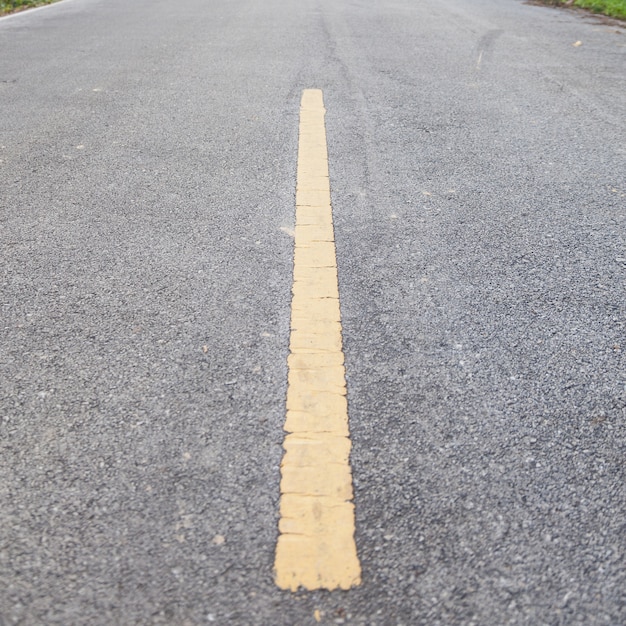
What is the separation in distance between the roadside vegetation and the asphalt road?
6.86 m

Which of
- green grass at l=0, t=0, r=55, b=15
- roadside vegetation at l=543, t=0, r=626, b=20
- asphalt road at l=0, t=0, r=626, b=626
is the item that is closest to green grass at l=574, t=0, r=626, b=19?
Answer: roadside vegetation at l=543, t=0, r=626, b=20

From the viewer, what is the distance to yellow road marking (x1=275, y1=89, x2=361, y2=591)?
1387mm

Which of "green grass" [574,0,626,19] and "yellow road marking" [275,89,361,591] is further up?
"yellow road marking" [275,89,361,591]

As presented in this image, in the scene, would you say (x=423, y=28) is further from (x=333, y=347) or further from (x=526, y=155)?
(x=333, y=347)

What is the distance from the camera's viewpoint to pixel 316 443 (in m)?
1.70

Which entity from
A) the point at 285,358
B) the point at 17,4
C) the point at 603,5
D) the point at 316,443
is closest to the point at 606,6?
the point at 603,5

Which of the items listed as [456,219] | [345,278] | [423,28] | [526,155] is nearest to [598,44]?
[423,28]

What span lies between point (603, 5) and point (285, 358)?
36.9ft

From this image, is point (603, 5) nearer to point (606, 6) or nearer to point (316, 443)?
point (606, 6)

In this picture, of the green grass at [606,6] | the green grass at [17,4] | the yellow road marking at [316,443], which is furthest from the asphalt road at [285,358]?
the green grass at [606,6]

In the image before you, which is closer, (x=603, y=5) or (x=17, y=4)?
(x=17, y=4)

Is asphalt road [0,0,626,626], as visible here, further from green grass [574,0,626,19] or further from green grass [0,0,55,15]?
green grass [574,0,626,19]

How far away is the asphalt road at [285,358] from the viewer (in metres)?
1.36

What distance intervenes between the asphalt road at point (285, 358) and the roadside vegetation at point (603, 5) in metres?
6.86
